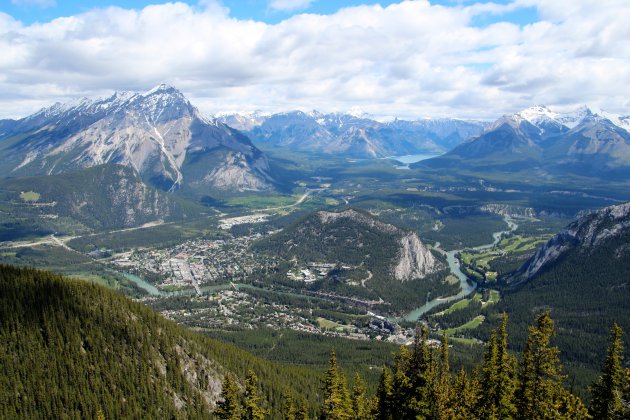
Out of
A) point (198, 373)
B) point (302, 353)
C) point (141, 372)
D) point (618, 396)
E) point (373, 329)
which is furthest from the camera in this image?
point (373, 329)

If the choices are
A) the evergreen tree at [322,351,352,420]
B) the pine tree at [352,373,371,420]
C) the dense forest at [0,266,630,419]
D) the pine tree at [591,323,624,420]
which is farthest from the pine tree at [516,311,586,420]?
the pine tree at [352,373,371,420]

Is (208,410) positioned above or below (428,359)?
below

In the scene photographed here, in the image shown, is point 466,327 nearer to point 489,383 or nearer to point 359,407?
Answer: point 359,407

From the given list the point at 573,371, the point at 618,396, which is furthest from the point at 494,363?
the point at 573,371

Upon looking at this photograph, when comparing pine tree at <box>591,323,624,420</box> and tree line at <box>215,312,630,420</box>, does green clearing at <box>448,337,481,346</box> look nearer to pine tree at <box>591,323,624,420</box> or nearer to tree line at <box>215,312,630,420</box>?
tree line at <box>215,312,630,420</box>

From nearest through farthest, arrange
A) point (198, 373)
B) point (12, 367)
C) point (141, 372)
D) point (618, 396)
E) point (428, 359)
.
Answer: point (618, 396), point (428, 359), point (12, 367), point (141, 372), point (198, 373)

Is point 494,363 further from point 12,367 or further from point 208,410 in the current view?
point 12,367

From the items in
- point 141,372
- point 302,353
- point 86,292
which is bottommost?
point 302,353
